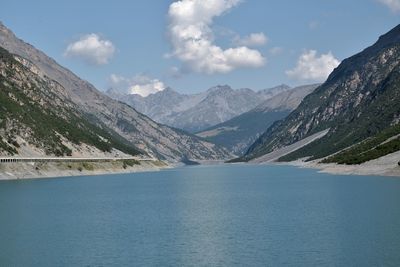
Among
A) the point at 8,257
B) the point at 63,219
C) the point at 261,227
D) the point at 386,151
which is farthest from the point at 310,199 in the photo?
the point at 386,151

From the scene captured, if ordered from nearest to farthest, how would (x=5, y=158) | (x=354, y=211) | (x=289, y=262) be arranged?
(x=289, y=262)
(x=354, y=211)
(x=5, y=158)

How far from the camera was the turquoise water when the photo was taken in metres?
55.0

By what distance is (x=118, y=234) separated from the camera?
69.6m

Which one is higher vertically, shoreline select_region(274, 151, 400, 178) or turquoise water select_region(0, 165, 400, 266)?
shoreline select_region(274, 151, 400, 178)

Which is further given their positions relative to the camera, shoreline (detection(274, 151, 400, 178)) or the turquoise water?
shoreline (detection(274, 151, 400, 178))

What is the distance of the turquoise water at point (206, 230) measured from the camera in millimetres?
55000

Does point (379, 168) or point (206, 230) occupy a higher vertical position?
point (379, 168)

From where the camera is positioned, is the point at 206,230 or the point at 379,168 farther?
the point at 379,168

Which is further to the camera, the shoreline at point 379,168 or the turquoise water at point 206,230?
the shoreline at point 379,168

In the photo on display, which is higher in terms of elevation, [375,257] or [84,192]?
[84,192]

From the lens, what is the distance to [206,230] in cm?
7112

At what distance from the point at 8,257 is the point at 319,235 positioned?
31143 mm

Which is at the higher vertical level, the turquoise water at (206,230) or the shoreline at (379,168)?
the shoreline at (379,168)

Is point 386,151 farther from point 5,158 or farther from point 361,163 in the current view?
point 5,158
